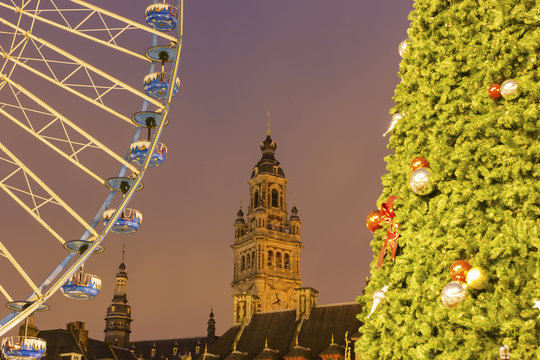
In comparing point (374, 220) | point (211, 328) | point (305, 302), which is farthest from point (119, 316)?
point (374, 220)

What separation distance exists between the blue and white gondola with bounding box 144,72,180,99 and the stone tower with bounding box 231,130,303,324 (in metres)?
82.4

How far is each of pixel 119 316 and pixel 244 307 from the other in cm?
4846

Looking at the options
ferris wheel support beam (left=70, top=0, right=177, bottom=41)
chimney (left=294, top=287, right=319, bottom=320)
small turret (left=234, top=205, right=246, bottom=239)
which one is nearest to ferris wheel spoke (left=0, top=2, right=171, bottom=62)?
ferris wheel support beam (left=70, top=0, right=177, bottom=41)

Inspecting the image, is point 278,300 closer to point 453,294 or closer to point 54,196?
point 54,196

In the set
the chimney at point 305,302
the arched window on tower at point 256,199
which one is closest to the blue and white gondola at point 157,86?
the chimney at point 305,302

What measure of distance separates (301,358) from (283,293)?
4724cm

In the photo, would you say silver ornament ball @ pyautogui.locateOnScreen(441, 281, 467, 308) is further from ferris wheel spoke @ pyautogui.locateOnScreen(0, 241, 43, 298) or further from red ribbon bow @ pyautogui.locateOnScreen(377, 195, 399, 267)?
ferris wheel spoke @ pyautogui.locateOnScreen(0, 241, 43, 298)

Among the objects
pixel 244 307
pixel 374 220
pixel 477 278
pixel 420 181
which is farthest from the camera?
pixel 244 307

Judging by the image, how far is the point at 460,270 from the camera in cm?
895

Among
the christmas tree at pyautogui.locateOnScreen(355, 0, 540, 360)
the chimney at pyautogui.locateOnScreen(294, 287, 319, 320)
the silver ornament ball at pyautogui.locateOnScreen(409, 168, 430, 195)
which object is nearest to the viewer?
the christmas tree at pyautogui.locateOnScreen(355, 0, 540, 360)

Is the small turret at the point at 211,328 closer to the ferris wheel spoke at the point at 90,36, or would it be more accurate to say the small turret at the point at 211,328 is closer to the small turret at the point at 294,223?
the small turret at the point at 294,223

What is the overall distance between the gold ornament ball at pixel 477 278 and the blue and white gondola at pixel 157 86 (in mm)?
12659

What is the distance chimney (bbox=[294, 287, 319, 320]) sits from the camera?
6297cm

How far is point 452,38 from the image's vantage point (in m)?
10.4
